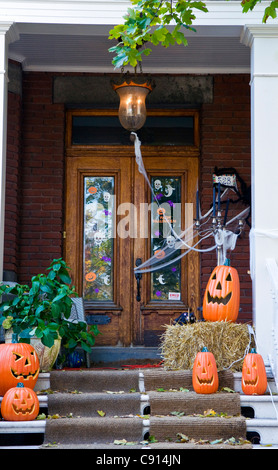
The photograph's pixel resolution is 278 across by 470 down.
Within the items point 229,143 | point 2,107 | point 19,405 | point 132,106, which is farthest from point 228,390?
point 229,143

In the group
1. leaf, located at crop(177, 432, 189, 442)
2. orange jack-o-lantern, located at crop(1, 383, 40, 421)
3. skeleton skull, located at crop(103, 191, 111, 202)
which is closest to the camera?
leaf, located at crop(177, 432, 189, 442)

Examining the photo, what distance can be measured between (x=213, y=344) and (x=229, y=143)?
2.86 meters

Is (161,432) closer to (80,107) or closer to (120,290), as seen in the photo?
(120,290)

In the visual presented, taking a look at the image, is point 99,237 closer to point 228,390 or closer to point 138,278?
point 138,278

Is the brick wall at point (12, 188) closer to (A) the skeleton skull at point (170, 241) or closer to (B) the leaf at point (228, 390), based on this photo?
(A) the skeleton skull at point (170, 241)

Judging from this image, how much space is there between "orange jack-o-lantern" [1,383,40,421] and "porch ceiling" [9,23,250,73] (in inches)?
133

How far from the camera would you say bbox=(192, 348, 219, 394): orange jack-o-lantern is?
17.8ft

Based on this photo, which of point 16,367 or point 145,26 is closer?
point 145,26

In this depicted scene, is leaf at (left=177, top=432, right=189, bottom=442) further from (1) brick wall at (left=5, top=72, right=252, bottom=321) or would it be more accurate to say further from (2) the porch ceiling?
(2) the porch ceiling

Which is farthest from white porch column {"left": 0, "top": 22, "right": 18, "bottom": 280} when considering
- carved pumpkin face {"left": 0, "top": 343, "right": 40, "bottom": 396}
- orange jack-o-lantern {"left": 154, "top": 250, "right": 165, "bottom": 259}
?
orange jack-o-lantern {"left": 154, "top": 250, "right": 165, "bottom": 259}

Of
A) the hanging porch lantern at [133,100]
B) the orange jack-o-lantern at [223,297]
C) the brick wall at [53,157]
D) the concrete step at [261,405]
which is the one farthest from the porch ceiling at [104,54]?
the concrete step at [261,405]

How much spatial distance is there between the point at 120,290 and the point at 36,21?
299 cm

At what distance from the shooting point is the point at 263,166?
619 centimetres

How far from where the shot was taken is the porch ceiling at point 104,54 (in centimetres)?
721
